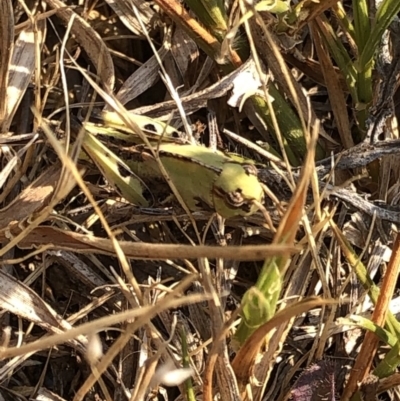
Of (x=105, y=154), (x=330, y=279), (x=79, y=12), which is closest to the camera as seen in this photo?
(x=105, y=154)

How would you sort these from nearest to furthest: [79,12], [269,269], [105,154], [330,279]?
[269,269]
[105,154]
[330,279]
[79,12]

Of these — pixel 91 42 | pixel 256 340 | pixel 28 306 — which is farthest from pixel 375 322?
pixel 91 42

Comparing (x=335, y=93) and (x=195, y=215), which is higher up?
(x=335, y=93)

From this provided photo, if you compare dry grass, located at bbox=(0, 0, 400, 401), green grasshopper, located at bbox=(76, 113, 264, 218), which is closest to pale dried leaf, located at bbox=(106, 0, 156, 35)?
dry grass, located at bbox=(0, 0, 400, 401)

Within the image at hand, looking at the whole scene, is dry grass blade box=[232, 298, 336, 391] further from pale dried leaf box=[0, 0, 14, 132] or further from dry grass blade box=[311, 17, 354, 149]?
pale dried leaf box=[0, 0, 14, 132]

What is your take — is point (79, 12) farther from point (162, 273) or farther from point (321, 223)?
point (321, 223)

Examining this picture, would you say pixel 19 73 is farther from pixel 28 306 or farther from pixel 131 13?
pixel 28 306

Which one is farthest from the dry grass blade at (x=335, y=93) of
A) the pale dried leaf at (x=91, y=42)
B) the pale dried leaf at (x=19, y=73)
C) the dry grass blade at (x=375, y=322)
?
the pale dried leaf at (x=19, y=73)

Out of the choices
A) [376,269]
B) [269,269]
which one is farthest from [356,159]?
[269,269]
